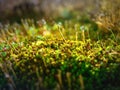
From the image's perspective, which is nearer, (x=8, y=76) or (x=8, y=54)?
(x=8, y=76)

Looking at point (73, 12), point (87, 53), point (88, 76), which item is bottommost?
point (88, 76)

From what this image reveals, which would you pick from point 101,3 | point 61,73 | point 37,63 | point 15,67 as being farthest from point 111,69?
point 101,3

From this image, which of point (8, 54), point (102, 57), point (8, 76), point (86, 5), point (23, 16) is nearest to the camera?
point (8, 76)

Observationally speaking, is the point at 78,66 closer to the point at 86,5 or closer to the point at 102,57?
the point at 102,57

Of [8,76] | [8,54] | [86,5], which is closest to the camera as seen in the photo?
[8,76]

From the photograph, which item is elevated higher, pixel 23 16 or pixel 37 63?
pixel 23 16

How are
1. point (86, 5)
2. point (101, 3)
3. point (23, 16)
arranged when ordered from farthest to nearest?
point (86, 5)
point (23, 16)
point (101, 3)

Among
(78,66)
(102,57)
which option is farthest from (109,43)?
(78,66)

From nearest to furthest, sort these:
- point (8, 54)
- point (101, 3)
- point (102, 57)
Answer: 1. point (102, 57)
2. point (8, 54)
3. point (101, 3)

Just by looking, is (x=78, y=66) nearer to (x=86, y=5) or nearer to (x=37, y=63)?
Result: (x=37, y=63)
